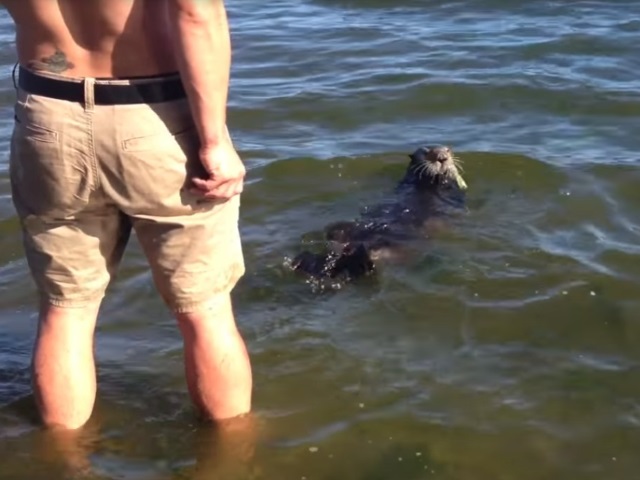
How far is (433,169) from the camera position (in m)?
7.76

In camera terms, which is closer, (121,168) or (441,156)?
(121,168)

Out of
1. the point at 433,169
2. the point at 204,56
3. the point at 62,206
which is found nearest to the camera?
the point at 204,56

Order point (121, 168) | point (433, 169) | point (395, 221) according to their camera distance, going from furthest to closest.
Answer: point (433, 169) < point (395, 221) < point (121, 168)

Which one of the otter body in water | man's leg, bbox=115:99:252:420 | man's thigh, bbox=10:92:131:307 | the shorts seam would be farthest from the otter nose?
the shorts seam

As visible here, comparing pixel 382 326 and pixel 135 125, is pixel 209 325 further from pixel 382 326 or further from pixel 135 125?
pixel 382 326

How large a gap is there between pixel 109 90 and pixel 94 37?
0.63 feet

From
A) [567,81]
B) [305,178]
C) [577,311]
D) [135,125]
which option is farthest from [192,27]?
[567,81]

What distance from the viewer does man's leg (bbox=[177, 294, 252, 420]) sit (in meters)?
4.42

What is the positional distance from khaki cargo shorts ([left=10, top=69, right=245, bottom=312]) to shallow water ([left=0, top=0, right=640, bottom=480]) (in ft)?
2.81

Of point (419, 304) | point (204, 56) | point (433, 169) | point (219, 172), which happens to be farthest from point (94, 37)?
point (433, 169)

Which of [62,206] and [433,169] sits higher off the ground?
[62,206]

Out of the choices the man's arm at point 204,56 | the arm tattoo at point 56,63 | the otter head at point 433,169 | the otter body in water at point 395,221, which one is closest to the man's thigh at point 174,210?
the man's arm at point 204,56

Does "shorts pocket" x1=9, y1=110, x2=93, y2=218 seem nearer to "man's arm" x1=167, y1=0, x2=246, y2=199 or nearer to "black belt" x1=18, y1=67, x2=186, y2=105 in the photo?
"black belt" x1=18, y1=67, x2=186, y2=105

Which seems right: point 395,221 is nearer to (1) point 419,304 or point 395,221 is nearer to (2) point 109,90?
(1) point 419,304
